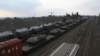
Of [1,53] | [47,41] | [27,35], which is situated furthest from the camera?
[27,35]

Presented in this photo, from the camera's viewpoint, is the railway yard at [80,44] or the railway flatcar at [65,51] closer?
the railway flatcar at [65,51]

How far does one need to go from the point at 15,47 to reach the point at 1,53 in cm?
419

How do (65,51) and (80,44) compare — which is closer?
(65,51)

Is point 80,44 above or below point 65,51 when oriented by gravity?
below

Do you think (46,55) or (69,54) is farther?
(46,55)

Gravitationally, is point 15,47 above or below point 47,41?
above

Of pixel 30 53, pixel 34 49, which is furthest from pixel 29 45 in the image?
pixel 30 53

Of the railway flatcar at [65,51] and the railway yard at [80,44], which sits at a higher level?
the railway flatcar at [65,51]

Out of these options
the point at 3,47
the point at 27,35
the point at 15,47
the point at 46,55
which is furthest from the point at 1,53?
the point at 27,35

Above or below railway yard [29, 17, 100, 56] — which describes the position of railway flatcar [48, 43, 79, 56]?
above

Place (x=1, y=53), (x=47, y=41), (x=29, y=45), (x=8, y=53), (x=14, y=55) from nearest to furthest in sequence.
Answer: (x=1, y=53) → (x=8, y=53) → (x=14, y=55) → (x=29, y=45) → (x=47, y=41)

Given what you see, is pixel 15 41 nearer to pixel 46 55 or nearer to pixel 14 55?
pixel 14 55

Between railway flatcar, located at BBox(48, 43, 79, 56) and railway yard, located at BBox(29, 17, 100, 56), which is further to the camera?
railway yard, located at BBox(29, 17, 100, 56)

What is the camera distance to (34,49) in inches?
1585
